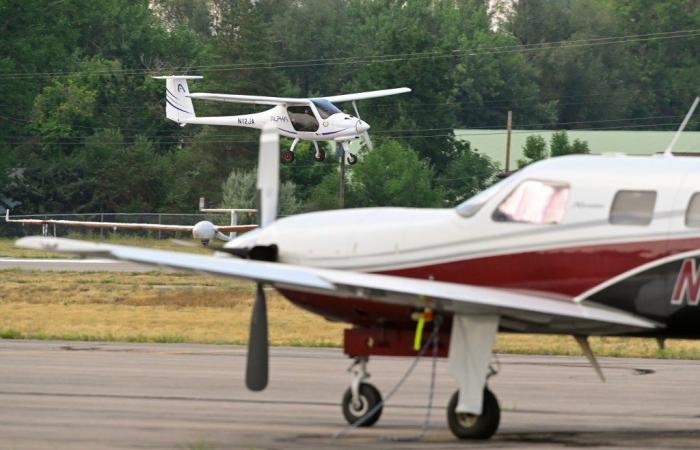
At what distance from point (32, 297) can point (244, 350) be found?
16.0m

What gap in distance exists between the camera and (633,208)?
1401cm

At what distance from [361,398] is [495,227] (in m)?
2.32

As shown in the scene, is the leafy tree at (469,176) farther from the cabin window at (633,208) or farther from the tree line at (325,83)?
the cabin window at (633,208)

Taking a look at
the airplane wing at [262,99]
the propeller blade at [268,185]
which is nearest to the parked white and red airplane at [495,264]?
the propeller blade at [268,185]

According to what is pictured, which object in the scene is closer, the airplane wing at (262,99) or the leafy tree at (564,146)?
the airplane wing at (262,99)

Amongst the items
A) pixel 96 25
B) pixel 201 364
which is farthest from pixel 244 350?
pixel 96 25

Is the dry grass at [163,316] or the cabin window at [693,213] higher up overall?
the cabin window at [693,213]

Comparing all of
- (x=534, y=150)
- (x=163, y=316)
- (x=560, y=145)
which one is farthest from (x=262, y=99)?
(x=163, y=316)

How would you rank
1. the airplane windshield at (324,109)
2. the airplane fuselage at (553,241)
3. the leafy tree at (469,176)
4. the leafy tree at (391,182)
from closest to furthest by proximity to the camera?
the airplane fuselage at (553,241) < the airplane windshield at (324,109) < the leafy tree at (391,182) < the leafy tree at (469,176)

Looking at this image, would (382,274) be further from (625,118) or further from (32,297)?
(625,118)

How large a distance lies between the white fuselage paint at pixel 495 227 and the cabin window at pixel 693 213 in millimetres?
37

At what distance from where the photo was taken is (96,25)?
119375mm

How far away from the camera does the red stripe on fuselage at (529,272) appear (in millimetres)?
13906

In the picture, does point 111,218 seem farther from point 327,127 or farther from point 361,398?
point 361,398
